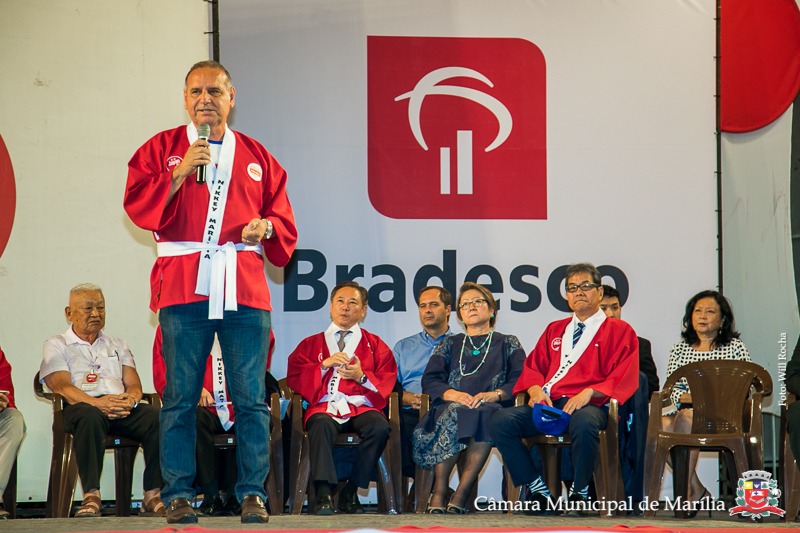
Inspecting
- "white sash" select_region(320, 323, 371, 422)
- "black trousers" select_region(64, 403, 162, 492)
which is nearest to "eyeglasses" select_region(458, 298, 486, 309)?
"white sash" select_region(320, 323, 371, 422)

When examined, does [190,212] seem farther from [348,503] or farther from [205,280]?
[348,503]

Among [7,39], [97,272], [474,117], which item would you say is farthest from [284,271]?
[7,39]

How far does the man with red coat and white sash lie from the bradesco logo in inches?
84.4

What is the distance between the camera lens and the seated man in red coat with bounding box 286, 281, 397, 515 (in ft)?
14.9

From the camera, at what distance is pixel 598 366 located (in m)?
4.60

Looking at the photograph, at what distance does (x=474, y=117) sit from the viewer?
538cm

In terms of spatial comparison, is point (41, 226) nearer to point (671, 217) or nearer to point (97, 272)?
point (97, 272)

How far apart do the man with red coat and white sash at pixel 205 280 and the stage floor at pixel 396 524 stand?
167 mm

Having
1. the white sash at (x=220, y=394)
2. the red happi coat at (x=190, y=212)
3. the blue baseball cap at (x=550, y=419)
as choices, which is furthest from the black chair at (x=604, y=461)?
the red happi coat at (x=190, y=212)

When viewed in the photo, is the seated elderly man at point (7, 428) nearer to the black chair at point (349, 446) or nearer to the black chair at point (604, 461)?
the black chair at point (349, 446)

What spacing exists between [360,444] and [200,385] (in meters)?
1.53

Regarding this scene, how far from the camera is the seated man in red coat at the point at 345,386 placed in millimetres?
4531

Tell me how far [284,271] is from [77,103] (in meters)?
1.40

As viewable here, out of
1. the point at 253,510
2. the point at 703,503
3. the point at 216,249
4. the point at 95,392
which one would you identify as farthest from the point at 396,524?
the point at 703,503
